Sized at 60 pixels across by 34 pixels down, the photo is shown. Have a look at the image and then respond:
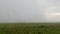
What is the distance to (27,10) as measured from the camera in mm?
577

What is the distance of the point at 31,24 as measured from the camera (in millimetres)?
530

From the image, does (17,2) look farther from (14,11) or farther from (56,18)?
(56,18)

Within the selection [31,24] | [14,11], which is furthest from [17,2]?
[31,24]

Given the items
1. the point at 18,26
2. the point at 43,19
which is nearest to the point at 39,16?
the point at 43,19
